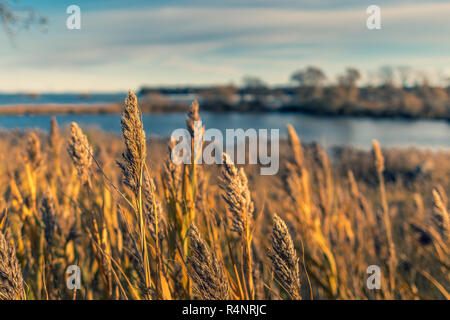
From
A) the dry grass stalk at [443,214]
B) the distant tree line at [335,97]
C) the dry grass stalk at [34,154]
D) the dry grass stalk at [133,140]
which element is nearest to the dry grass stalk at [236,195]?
the dry grass stalk at [133,140]

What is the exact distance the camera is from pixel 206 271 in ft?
3.67

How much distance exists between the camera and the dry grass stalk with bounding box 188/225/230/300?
112 centimetres

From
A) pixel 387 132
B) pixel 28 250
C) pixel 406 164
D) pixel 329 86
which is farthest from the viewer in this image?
pixel 329 86

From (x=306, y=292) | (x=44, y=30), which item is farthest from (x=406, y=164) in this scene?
(x=44, y=30)

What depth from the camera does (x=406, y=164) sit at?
14992mm

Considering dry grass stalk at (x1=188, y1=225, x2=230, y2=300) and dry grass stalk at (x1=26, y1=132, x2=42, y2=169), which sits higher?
dry grass stalk at (x1=26, y1=132, x2=42, y2=169)

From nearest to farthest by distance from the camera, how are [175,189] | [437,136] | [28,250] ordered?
[175,189], [28,250], [437,136]

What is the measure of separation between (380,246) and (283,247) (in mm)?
2826

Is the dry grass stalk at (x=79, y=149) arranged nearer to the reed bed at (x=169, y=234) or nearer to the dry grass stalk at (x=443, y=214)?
the reed bed at (x=169, y=234)

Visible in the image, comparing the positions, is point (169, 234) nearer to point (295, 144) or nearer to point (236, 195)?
point (236, 195)

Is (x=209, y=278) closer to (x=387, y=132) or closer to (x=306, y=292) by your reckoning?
(x=306, y=292)

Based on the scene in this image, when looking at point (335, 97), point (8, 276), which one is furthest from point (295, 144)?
point (335, 97)

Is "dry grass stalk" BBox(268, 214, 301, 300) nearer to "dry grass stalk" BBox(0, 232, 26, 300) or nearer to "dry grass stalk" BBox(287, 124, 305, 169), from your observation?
"dry grass stalk" BBox(0, 232, 26, 300)

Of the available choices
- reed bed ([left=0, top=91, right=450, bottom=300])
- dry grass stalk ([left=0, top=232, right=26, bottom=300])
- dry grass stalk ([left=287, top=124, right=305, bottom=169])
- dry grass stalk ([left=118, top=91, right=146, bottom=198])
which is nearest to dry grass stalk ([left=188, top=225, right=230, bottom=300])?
reed bed ([left=0, top=91, right=450, bottom=300])
